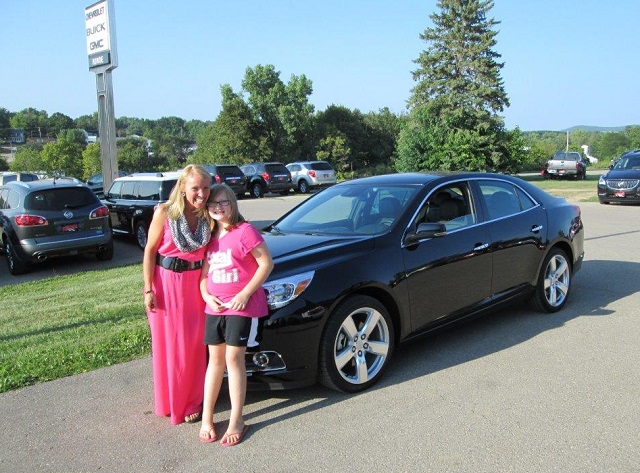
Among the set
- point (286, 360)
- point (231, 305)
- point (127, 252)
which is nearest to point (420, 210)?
point (286, 360)

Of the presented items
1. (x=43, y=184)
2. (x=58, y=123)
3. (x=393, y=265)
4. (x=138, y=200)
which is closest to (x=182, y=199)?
(x=393, y=265)

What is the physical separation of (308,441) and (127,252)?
1005 centimetres

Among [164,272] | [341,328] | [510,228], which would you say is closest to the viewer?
[164,272]

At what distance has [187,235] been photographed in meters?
Result: 3.49

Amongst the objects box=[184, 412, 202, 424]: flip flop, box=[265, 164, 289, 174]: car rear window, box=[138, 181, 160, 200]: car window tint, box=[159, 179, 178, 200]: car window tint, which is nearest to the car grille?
box=[159, 179, 178, 200]: car window tint

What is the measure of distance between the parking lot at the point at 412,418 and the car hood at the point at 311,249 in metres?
0.96

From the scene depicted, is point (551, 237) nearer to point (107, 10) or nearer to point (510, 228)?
point (510, 228)

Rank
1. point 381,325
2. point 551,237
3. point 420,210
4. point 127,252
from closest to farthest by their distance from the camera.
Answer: point 381,325 → point 420,210 → point 551,237 → point 127,252

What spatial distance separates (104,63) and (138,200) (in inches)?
185

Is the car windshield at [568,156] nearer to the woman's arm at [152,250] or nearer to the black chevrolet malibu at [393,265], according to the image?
the black chevrolet malibu at [393,265]

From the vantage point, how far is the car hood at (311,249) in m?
4.05

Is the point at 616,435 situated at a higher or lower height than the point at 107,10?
lower

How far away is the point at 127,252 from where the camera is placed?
12.6m

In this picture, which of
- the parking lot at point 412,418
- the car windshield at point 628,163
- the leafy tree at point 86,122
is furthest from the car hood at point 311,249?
the leafy tree at point 86,122
